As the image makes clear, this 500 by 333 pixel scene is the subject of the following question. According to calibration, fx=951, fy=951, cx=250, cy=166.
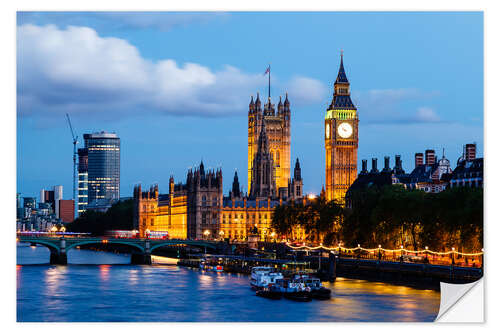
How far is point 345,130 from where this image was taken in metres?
142

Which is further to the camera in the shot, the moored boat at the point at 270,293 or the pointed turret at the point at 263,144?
the pointed turret at the point at 263,144

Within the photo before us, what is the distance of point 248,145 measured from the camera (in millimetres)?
186375

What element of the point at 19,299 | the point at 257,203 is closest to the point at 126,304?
the point at 19,299

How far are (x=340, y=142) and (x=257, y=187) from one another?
2963 centimetres

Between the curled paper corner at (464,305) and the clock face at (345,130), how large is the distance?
108 meters

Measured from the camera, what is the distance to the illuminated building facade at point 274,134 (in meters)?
182

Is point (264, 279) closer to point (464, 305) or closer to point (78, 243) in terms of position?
point (464, 305)

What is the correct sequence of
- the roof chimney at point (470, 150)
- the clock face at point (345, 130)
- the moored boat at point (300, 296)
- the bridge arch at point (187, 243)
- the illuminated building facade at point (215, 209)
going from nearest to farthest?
the moored boat at point (300, 296), the roof chimney at point (470, 150), the bridge arch at point (187, 243), the clock face at point (345, 130), the illuminated building facade at point (215, 209)

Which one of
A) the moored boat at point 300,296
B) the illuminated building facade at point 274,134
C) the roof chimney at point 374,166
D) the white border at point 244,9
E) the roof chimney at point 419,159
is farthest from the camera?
the illuminated building facade at point 274,134

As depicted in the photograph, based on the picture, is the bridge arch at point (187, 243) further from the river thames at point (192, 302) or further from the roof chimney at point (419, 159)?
the roof chimney at point (419, 159)

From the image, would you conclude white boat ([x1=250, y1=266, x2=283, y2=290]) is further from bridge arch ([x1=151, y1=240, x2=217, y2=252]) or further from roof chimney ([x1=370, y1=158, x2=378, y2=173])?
roof chimney ([x1=370, y1=158, x2=378, y2=173])

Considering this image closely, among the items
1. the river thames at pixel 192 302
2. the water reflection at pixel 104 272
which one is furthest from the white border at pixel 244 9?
the water reflection at pixel 104 272
